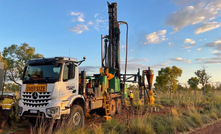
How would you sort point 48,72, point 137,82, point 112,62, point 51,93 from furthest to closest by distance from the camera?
1. point 137,82
2. point 112,62
3. point 48,72
4. point 51,93

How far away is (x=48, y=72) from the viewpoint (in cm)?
706

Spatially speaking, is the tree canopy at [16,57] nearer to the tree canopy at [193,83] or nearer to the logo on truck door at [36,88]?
the logo on truck door at [36,88]

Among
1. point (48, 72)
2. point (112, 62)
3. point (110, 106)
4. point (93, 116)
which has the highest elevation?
point (112, 62)

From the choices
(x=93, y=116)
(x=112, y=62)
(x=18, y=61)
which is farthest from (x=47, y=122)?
(x=18, y=61)

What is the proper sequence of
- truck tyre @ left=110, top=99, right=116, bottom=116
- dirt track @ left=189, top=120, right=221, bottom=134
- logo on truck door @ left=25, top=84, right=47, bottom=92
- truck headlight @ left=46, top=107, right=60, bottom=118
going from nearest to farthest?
truck headlight @ left=46, top=107, right=60, bottom=118
logo on truck door @ left=25, top=84, right=47, bottom=92
dirt track @ left=189, top=120, right=221, bottom=134
truck tyre @ left=110, top=99, right=116, bottom=116

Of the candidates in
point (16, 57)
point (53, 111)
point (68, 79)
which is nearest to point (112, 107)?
point (68, 79)

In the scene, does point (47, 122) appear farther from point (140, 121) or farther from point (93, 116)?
point (93, 116)

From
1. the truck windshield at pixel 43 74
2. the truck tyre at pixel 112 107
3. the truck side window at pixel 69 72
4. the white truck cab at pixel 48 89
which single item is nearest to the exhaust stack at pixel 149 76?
the truck tyre at pixel 112 107

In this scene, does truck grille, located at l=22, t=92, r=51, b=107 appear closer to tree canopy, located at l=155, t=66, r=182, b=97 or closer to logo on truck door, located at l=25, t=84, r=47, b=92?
logo on truck door, located at l=25, t=84, r=47, b=92

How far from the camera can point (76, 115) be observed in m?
7.32

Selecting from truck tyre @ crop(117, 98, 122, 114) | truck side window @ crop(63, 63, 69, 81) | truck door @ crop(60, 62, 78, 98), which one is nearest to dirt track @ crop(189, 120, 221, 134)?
truck tyre @ crop(117, 98, 122, 114)

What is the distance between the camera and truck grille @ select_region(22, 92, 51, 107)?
6.64 meters

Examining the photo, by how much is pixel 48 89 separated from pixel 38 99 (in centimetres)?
56

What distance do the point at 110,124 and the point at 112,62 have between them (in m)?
5.62
